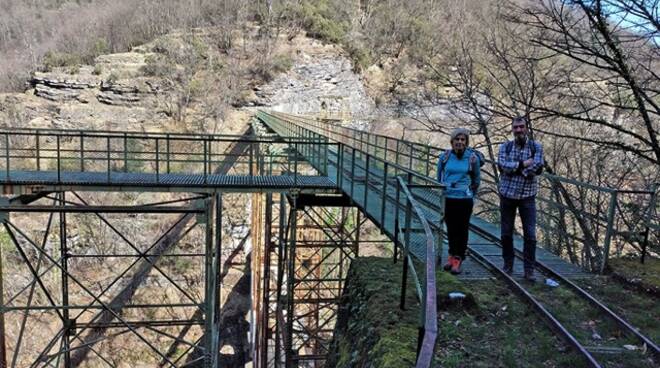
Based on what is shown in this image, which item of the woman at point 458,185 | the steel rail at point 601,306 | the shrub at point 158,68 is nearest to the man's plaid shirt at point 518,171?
the woman at point 458,185

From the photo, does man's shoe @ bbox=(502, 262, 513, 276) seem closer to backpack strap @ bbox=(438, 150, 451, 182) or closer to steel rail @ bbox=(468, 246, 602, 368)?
steel rail @ bbox=(468, 246, 602, 368)

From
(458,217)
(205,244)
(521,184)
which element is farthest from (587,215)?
(205,244)

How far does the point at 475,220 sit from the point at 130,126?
26257mm

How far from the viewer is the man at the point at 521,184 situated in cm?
453

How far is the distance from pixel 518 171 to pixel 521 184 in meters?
0.15

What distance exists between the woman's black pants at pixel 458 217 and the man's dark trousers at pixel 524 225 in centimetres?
44

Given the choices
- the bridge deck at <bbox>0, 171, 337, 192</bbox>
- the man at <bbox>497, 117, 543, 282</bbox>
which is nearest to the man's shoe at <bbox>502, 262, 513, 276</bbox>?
the man at <bbox>497, 117, 543, 282</bbox>

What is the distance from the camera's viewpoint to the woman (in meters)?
4.63

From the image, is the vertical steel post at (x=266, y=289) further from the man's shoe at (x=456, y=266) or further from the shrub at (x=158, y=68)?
the shrub at (x=158, y=68)

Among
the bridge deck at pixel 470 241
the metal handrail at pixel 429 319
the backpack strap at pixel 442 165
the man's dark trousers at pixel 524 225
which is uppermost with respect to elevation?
the backpack strap at pixel 442 165

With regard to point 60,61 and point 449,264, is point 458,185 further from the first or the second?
point 60,61

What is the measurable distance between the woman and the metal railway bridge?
17 cm

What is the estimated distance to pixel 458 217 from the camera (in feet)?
15.4

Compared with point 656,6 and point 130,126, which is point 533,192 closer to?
point 656,6
